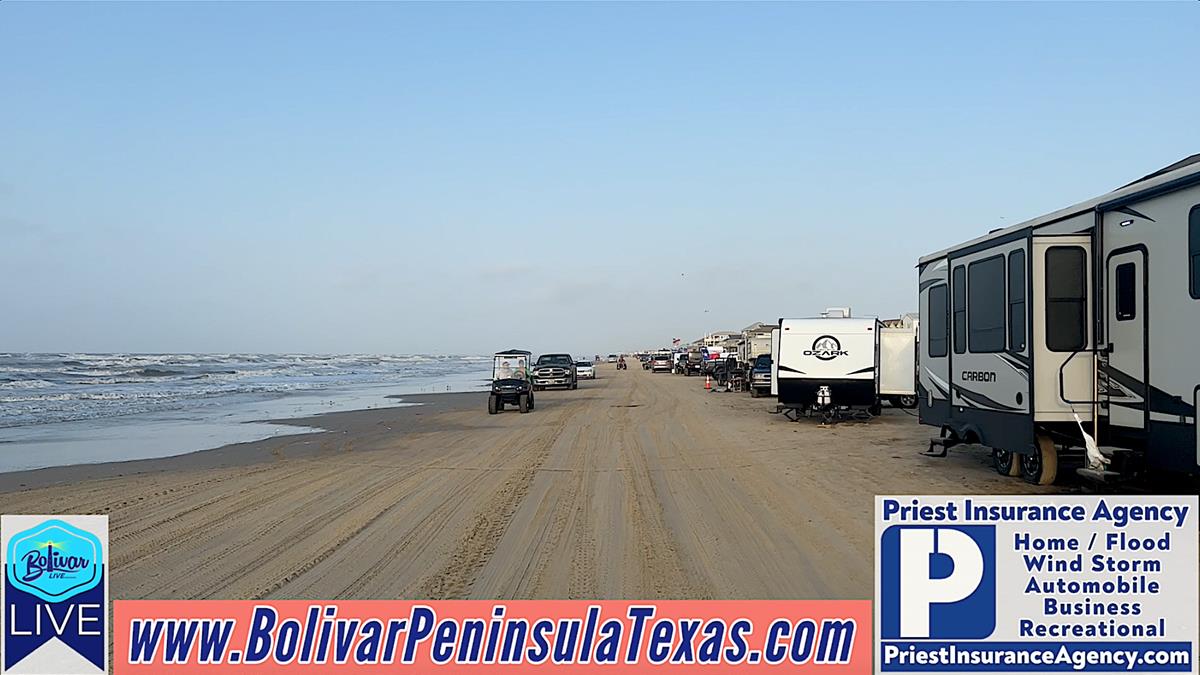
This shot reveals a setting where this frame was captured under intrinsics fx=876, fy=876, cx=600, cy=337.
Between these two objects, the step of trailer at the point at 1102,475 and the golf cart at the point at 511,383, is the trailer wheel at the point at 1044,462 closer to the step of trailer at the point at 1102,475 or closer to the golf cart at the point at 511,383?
the step of trailer at the point at 1102,475

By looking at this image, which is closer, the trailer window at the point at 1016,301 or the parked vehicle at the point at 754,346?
the trailer window at the point at 1016,301

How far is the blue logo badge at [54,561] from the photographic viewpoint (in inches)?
200

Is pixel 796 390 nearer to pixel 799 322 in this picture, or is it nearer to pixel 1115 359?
pixel 799 322

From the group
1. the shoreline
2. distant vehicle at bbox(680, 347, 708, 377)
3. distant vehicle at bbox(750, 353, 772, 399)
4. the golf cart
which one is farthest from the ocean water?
distant vehicle at bbox(680, 347, 708, 377)

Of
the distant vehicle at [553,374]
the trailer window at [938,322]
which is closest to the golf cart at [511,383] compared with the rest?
the distant vehicle at [553,374]

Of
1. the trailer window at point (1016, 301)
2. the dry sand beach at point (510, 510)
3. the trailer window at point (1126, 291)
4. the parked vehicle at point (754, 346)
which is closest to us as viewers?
the dry sand beach at point (510, 510)

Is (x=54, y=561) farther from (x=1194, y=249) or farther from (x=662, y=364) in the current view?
(x=662, y=364)

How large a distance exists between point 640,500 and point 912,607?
644 cm

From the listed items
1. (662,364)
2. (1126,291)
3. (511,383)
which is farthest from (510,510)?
(662,364)

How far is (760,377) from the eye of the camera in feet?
111

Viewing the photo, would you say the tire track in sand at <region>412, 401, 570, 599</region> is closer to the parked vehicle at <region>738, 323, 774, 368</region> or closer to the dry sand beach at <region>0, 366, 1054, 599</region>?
the dry sand beach at <region>0, 366, 1054, 599</region>

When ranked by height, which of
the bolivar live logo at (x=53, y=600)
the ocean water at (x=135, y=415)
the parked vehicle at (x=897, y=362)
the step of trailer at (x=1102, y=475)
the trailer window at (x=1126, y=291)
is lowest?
the ocean water at (x=135, y=415)

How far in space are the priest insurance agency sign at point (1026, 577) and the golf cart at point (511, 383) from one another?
22644 millimetres

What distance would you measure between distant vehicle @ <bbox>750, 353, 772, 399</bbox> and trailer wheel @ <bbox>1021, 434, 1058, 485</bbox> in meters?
22.3
